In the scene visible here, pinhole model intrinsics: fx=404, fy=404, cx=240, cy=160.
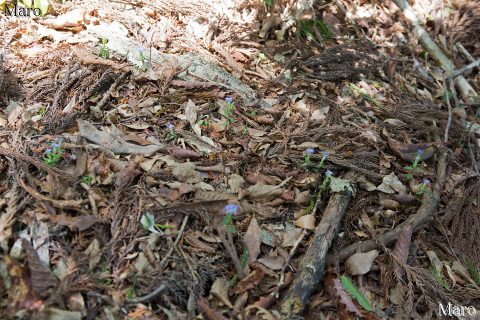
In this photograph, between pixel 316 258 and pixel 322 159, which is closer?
pixel 316 258

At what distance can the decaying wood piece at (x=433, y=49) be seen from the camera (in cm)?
399

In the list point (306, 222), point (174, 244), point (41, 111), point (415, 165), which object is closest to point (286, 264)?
point (306, 222)

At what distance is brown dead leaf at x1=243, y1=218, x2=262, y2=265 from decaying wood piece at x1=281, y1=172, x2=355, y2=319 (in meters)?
0.25

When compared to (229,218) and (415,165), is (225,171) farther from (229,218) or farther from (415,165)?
(415,165)

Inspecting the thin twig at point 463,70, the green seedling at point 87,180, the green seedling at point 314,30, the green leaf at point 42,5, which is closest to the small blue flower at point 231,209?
the green seedling at point 87,180

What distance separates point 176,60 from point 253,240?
169cm

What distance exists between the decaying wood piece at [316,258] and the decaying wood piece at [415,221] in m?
0.12

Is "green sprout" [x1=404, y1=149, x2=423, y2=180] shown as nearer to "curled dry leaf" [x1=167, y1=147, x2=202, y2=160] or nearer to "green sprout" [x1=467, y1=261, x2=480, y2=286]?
"green sprout" [x1=467, y1=261, x2=480, y2=286]

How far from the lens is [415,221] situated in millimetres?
2570

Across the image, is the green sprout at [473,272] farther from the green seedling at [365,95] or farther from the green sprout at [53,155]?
the green sprout at [53,155]

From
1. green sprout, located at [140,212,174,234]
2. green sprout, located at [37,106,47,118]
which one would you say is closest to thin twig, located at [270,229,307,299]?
green sprout, located at [140,212,174,234]

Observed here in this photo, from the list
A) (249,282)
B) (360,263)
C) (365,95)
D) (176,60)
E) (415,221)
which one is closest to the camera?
(249,282)

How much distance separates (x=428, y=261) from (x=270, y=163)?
3.76 feet

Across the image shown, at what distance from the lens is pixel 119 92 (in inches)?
114
